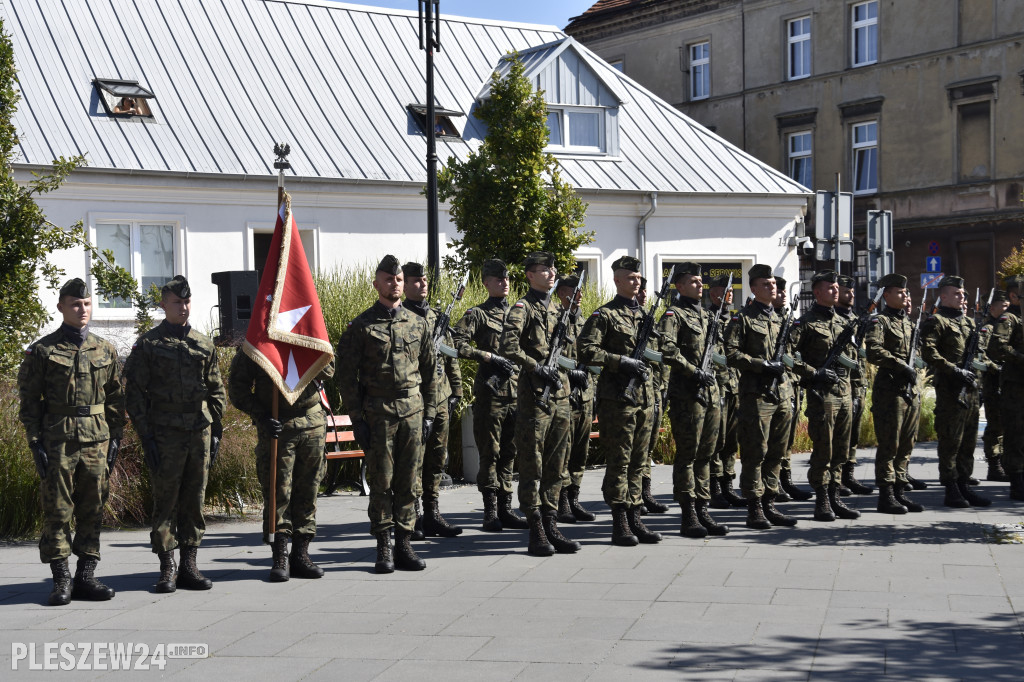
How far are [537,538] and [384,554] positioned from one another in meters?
1.19

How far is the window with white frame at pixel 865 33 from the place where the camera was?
1430 inches

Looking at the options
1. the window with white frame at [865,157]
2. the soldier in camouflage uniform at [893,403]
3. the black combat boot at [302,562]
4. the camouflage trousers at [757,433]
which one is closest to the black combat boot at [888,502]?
the soldier in camouflage uniform at [893,403]

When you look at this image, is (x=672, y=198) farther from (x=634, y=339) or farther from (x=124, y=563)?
(x=124, y=563)

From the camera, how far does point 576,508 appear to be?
1073 centimetres

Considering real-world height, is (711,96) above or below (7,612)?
above

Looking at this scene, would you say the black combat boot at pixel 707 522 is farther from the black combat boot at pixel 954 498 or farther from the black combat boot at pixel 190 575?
the black combat boot at pixel 190 575

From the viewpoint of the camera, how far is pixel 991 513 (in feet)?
34.7

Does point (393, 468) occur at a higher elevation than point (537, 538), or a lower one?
higher

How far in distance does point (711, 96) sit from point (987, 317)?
29227 millimetres

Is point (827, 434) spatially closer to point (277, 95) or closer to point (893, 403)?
point (893, 403)

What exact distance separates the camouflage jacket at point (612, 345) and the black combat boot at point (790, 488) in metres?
3.20

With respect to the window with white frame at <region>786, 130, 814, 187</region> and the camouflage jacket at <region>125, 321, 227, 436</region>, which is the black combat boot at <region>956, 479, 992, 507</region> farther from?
the window with white frame at <region>786, 130, 814, 187</region>

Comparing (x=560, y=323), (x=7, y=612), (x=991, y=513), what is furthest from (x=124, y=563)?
(x=991, y=513)

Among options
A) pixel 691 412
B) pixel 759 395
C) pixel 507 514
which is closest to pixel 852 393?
pixel 759 395
